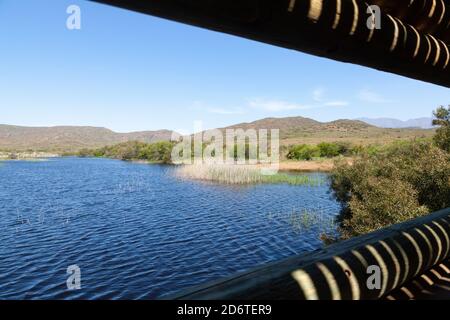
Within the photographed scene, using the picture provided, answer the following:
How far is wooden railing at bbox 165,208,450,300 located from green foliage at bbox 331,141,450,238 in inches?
517

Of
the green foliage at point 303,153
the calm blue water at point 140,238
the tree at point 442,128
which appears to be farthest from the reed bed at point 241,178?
the green foliage at point 303,153

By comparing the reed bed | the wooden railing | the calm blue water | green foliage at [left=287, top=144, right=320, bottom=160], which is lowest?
the calm blue water

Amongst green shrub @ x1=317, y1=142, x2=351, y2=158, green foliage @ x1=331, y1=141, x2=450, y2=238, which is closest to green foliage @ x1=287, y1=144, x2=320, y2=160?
green shrub @ x1=317, y1=142, x2=351, y2=158

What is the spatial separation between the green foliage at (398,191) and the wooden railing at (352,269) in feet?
43.1

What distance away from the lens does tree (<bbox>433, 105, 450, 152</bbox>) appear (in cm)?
2239

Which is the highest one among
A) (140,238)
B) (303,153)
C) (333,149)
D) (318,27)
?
(333,149)

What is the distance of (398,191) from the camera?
52.4 feet

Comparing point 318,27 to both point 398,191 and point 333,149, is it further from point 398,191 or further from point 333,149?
point 333,149

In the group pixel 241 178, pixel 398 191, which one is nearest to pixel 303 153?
pixel 241 178

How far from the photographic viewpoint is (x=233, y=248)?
17.5 m

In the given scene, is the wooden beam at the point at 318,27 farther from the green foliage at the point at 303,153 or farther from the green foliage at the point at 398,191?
the green foliage at the point at 303,153

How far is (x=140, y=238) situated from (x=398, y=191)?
13151mm

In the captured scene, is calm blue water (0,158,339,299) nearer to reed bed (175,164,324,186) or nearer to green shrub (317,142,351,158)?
reed bed (175,164,324,186)
